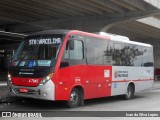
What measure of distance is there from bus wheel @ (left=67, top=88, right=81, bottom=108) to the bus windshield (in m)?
1.56

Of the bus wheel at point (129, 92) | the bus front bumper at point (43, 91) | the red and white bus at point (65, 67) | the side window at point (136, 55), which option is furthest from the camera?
the side window at point (136, 55)

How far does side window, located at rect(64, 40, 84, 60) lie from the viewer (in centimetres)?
1359

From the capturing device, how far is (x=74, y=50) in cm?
1399

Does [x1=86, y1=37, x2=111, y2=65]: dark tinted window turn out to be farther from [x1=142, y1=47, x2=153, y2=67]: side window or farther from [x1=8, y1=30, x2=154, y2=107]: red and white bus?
[x1=142, y1=47, x2=153, y2=67]: side window

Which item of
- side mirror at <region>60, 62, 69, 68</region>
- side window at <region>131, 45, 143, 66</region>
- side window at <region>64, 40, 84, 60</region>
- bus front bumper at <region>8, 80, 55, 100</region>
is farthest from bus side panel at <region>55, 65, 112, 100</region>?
side window at <region>131, 45, 143, 66</region>

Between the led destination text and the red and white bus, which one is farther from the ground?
the led destination text

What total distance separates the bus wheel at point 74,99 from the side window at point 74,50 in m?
1.26

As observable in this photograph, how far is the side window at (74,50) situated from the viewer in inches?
535

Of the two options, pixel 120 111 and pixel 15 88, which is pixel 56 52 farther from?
pixel 120 111

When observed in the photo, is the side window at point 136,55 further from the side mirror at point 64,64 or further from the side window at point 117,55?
the side mirror at point 64,64

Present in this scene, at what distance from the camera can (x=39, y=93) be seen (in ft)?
42.3

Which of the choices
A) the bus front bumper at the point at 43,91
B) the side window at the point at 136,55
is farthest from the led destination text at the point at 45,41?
the side window at the point at 136,55

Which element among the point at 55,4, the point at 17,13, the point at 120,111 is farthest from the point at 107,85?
the point at 17,13

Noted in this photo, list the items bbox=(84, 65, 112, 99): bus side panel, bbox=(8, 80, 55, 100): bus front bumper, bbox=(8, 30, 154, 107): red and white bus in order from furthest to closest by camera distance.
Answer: bbox=(84, 65, 112, 99): bus side panel < bbox=(8, 30, 154, 107): red and white bus < bbox=(8, 80, 55, 100): bus front bumper
